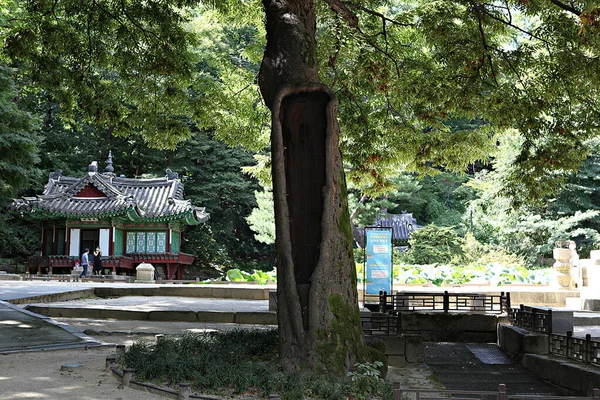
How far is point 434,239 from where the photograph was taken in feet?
119

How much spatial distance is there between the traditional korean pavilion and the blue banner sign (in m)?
22.6

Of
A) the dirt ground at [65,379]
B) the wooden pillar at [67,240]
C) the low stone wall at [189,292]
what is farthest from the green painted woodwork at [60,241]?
the dirt ground at [65,379]

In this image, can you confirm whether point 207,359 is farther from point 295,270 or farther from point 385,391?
point 385,391

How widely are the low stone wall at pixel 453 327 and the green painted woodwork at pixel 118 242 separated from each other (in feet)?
89.1

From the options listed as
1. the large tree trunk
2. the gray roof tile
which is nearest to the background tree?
the large tree trunk

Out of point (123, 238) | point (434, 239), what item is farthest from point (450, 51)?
point (123, 238)

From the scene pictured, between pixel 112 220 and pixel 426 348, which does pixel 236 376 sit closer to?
pixel 426 348

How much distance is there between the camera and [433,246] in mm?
36188

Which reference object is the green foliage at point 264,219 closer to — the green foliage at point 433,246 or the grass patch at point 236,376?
the green foliage at point 433,246

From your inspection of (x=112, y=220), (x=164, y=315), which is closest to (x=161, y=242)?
(x=112, y=220)

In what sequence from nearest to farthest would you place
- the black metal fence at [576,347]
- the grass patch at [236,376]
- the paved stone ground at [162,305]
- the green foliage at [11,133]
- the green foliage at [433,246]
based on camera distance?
the grass patch at [236,376] < the black metal fence at [576,347] < the paved stone ground at [162,305] < the green foliage at [11,133] < the green foliage at [433,246]

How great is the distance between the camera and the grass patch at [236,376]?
6.63m

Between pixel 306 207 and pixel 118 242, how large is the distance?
3184cm

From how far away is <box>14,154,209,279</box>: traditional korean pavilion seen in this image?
36281 mm
